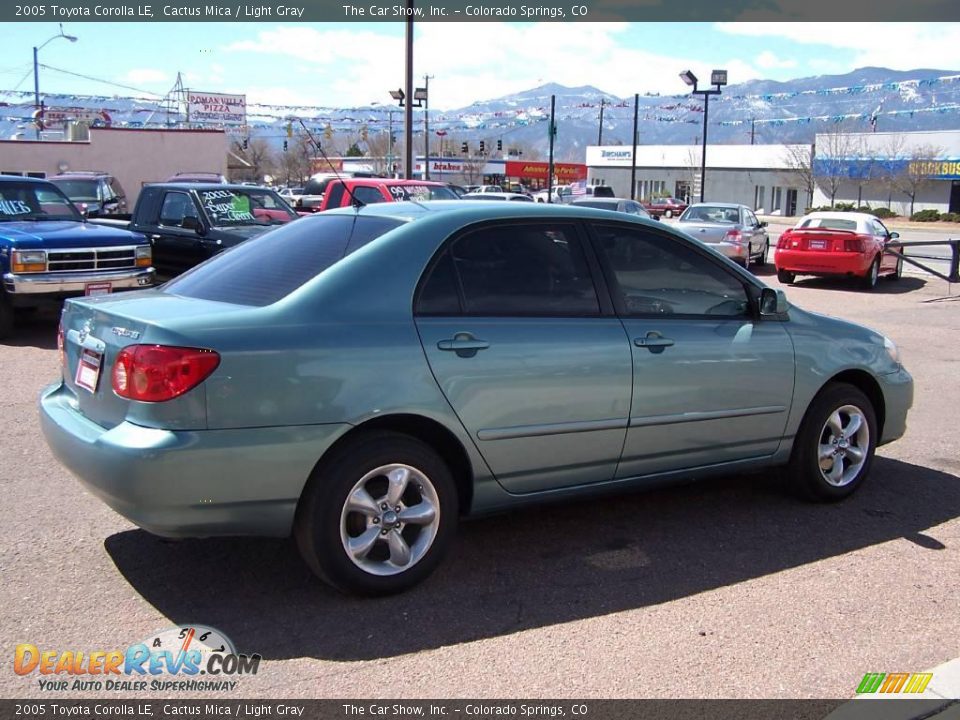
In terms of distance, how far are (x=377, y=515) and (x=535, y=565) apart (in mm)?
931

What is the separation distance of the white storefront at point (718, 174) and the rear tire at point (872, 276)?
166 feet

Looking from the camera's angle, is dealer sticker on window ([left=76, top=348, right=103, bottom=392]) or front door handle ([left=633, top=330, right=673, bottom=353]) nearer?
dealer sticker on window ([left=76, top=348, right=103, bottom=392])

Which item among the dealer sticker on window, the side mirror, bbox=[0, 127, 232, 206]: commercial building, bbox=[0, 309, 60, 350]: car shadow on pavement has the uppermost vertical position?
bbox=[0, 127, 232, 206]: commercial building

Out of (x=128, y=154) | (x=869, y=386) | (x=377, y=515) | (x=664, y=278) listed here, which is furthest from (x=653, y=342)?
(x=128, y=154)

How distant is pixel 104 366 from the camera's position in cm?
378

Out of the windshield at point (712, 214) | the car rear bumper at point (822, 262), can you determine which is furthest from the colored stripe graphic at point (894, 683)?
the windshield at point (712, 214)

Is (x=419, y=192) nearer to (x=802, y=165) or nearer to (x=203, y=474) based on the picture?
(x=203, y=474)

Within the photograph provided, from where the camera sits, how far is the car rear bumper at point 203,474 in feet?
11.4

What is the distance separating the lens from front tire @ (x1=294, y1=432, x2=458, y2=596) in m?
3.71

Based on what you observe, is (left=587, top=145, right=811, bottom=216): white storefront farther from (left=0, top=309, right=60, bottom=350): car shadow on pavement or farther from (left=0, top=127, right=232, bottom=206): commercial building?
(left=0, top=309, right=60, bottom=350): car shadow on pavement

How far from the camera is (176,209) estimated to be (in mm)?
12461

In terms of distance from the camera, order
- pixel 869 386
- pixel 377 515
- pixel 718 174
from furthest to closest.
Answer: pixel 718 174 < pixel 869 386 < pixel 377 515

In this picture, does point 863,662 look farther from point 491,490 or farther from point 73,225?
point 73,225

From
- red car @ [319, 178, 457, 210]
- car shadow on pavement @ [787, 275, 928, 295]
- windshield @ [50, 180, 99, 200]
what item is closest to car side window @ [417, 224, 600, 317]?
red car @ [319, 178, 457, 210]
